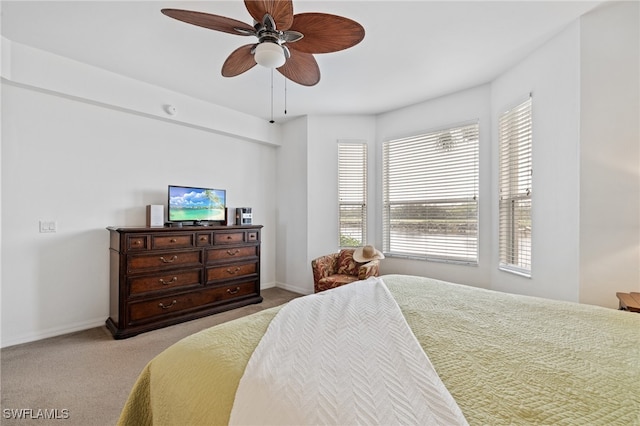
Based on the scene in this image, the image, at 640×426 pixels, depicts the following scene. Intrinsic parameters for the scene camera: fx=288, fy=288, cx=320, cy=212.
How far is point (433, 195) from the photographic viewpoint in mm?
3959

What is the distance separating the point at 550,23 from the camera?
2.41 metres

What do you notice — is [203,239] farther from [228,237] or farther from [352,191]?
[352,191]

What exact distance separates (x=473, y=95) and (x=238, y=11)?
9.58 ft

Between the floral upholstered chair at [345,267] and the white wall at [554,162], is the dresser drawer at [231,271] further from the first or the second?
the white wall at [554,162]

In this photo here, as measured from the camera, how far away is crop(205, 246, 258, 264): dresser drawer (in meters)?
3.61

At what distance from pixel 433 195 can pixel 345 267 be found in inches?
61.6

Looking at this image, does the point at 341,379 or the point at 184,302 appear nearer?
the point at 341,379

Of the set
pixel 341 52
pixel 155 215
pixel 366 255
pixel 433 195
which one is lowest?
pixel 366 255

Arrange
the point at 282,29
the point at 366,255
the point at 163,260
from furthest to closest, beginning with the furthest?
the point at 366,255 → the point at 163,260 → the point at 282,29

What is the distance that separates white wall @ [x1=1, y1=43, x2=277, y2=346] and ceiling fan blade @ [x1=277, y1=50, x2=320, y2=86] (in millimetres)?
2198

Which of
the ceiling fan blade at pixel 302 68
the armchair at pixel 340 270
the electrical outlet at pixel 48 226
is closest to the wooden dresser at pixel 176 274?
the electrical outlet at pixel 48 226

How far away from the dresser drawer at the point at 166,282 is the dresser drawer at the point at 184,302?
0.37 feet

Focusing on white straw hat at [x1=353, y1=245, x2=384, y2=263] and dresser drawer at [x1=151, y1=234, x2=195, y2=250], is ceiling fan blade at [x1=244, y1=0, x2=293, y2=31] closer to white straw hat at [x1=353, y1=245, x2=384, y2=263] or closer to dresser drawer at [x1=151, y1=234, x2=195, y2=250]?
dresser drawer at [x1=151, y1=234, x2=195, y2=250]

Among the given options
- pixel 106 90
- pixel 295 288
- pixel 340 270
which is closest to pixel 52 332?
pixel 106 90
